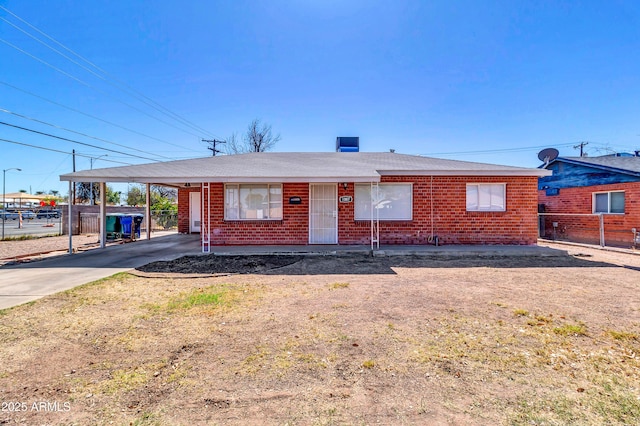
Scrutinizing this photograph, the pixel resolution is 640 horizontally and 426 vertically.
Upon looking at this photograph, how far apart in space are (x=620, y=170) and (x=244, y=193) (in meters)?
14.9

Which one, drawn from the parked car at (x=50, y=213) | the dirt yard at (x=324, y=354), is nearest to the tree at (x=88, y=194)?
the parked car at (x=50, y=213)

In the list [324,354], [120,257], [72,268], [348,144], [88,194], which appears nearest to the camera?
[324,354]

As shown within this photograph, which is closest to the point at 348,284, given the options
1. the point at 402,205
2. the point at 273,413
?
the point at 273,413

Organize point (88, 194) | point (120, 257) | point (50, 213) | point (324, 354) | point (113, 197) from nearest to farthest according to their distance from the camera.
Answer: point (324, 354), point (120, 257), point (50, 213), point (113, 197), point (88, 194)

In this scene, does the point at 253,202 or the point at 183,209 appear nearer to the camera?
the point at 253,202

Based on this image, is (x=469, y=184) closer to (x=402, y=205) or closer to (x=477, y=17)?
(x=402, y=205)

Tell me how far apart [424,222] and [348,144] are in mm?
8249

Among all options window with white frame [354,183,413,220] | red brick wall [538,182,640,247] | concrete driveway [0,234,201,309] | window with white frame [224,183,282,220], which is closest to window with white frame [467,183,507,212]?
window with white frame [354,183,413,220]

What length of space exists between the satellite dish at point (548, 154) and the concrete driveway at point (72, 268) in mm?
17291

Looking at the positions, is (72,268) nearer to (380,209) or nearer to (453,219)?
(380,209)

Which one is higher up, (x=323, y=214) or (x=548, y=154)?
(x=548, y=154)

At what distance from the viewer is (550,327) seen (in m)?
4.28

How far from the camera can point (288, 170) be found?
36.2ft

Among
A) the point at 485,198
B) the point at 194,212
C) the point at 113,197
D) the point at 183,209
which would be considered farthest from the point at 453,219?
the point at 113,197
